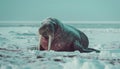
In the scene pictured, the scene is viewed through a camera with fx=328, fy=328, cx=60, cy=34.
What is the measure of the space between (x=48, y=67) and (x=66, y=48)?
453 centimetres

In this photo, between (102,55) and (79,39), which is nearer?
(102,55)

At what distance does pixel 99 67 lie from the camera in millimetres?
4578

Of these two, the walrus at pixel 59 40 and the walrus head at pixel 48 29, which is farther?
the walrus at pixel 59 40

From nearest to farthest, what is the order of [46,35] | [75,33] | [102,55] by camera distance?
[102,55] < [46,35] < [75,33]

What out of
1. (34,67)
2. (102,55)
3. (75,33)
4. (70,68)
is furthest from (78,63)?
(75,33)

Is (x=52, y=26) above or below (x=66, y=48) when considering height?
above

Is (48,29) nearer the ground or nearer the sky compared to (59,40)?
nearer the sky

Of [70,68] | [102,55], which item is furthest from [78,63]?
[102,55]

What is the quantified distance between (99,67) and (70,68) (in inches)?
16.0

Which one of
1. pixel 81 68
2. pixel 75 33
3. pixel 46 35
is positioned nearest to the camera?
pixel 81 68

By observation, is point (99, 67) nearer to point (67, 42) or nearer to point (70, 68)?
point (70, 68)

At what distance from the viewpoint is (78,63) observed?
4.84m

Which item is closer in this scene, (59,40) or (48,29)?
(48,29)

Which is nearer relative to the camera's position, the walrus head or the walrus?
the walrus head
